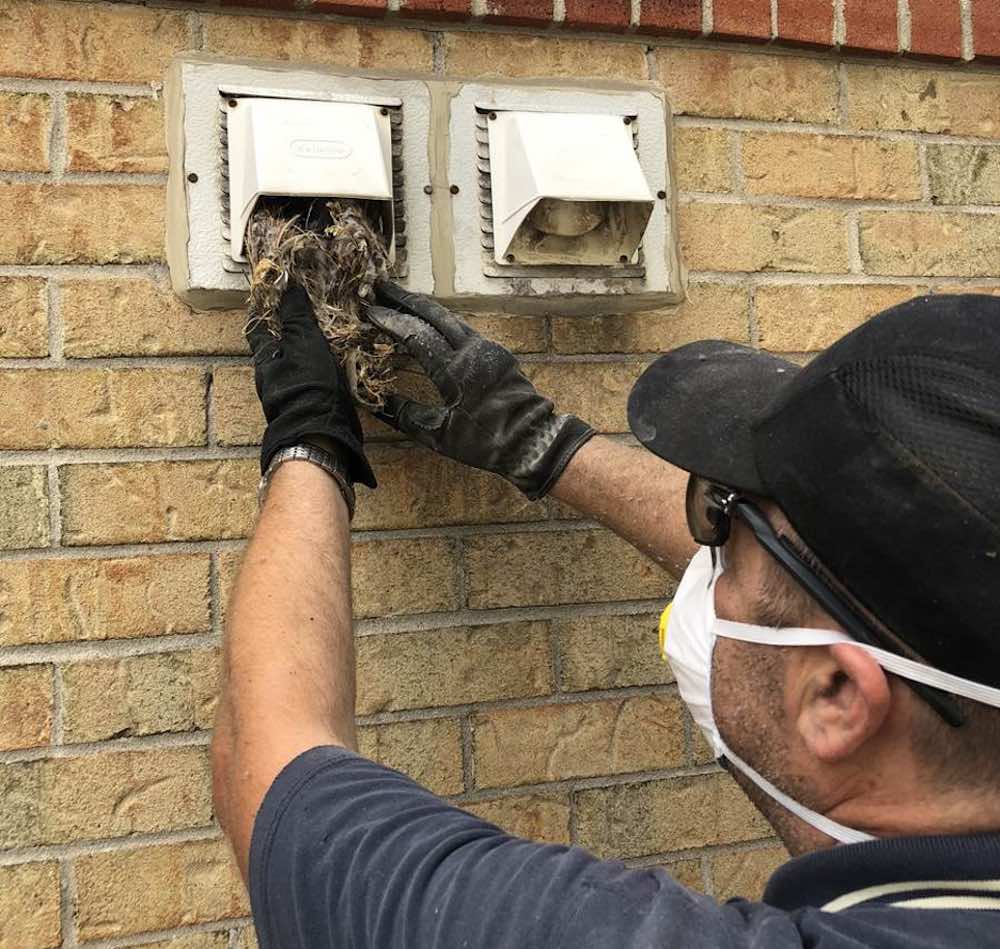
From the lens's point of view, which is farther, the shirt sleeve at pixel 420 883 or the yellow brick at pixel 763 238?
the yellow brick at pixel 763 238

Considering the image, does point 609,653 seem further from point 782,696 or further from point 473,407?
point 782,696

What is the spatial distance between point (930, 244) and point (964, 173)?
164 mm

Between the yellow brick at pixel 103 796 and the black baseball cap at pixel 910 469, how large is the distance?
1051 millimetres

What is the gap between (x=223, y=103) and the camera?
178 cm

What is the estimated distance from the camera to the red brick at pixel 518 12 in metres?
1.90

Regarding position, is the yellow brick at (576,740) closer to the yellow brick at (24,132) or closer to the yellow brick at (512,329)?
the yellow brick at (512,329)

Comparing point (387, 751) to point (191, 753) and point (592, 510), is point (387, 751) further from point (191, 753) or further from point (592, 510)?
point (592, 510)

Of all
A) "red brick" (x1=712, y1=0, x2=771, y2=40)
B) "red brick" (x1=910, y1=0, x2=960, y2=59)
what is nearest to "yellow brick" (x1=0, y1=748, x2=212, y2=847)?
"red brick" (x1=712, y1=0, x2=771, y2=40)

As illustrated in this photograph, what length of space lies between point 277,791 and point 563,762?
2.56 ft

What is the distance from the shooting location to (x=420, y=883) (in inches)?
46.1

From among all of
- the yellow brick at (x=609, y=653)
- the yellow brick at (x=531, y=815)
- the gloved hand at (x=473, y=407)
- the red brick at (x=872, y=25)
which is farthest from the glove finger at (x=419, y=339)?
the red brick at (x=872, y=25)

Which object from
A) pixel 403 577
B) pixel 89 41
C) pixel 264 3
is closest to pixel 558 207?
pixel 264 3

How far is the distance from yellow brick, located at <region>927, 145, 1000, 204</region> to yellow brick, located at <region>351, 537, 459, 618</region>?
3.94ft

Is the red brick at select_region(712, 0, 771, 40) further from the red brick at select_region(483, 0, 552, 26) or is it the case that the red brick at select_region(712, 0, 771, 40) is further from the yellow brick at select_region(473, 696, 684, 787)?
the yellow brick at select_region(473, 696, 684, 787)
